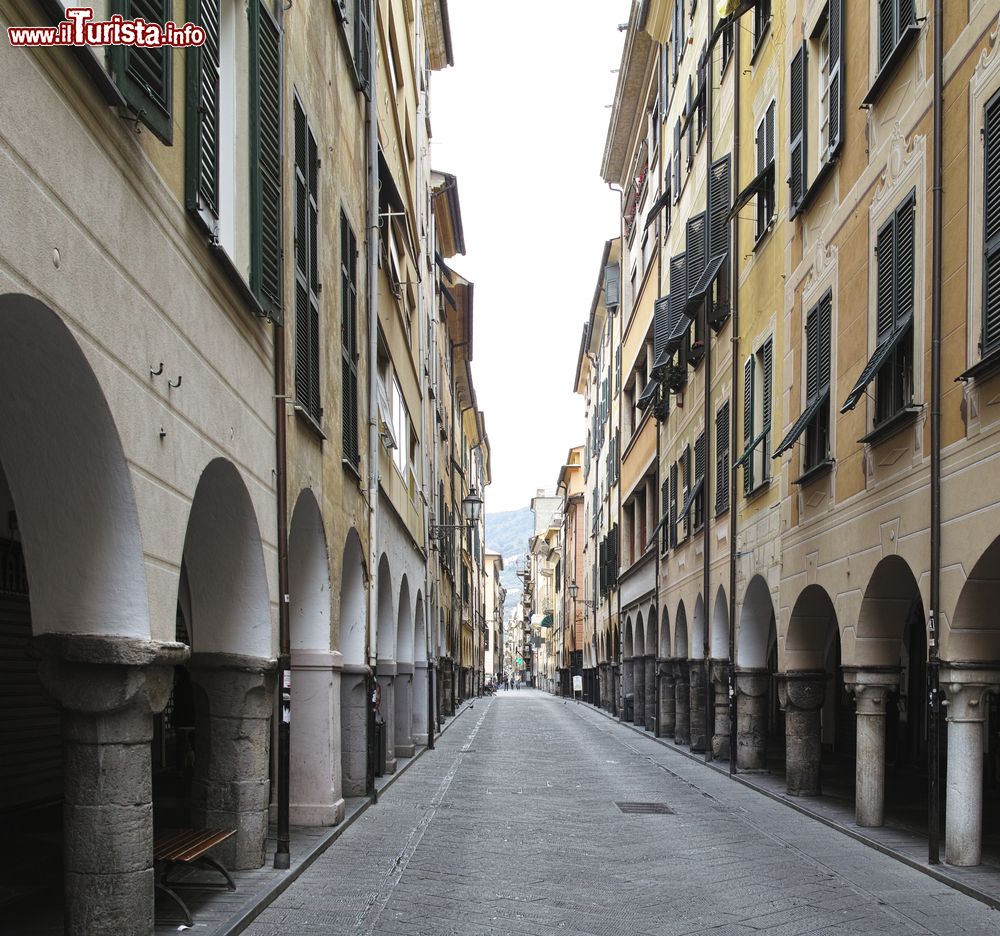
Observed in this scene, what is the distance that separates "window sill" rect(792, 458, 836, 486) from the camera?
16.6 metres

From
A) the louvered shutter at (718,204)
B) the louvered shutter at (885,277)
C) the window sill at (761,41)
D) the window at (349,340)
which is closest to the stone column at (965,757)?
the louvered shutter at (885,277)

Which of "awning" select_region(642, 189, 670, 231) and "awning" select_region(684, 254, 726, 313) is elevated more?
"awning" select_region(642, 189, 670, 231)

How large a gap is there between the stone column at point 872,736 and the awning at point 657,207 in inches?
873

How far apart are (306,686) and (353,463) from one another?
135 inches

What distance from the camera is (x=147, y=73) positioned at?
7.18 meters

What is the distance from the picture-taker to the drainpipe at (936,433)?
40.7 ft

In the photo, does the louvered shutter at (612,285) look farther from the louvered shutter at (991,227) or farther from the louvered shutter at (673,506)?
the louvered shutter at (991,227)

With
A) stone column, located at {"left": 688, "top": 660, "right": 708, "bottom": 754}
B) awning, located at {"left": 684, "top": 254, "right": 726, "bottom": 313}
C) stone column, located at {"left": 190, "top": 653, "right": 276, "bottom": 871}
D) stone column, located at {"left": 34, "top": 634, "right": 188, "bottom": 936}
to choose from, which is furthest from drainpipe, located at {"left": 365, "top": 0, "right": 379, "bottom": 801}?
stone column, located at {"left": 34, "top": 634, "right": 188, "bottom": 936}

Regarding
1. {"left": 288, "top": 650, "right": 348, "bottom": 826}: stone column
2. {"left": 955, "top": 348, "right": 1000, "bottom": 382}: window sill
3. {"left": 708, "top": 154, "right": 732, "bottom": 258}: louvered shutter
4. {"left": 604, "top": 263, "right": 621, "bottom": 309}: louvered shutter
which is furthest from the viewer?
{"left": 604, "top": 263, "right": 621, "bottom": 309}: louvered shutter

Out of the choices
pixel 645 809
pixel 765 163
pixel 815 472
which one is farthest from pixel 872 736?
pixel 765 163

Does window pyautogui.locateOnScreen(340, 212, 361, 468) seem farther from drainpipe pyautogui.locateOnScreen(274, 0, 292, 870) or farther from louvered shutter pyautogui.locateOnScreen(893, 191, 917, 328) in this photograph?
louvered shutter pyautogui.locateOnScreen(893, 191, 917, 328)

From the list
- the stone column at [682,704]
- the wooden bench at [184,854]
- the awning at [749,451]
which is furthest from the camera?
the stone column at [682,704]

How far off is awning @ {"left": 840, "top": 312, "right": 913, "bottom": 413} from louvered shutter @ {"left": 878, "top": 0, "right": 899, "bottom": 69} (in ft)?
9.61

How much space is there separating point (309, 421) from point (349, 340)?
3.50 m
